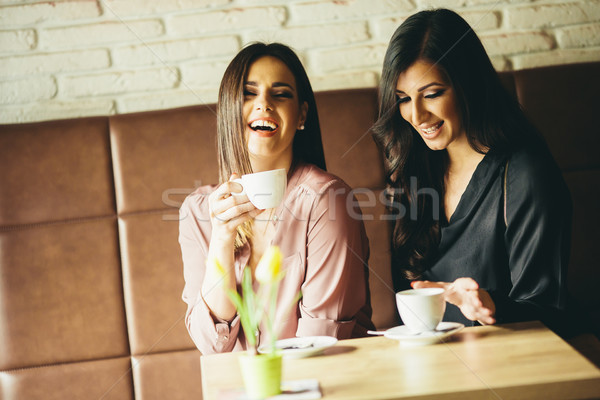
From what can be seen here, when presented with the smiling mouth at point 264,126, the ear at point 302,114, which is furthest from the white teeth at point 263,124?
the ear at point 302,114

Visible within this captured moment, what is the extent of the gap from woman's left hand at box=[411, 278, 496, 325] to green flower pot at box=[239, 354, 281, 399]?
38cm

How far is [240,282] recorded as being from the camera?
1.50 meters

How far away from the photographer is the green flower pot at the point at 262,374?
871mm

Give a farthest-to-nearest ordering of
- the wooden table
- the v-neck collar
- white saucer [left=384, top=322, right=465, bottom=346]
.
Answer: the v-neck collar, white saucer [left=384, top=322, right=465, bottom=346], the wooden table

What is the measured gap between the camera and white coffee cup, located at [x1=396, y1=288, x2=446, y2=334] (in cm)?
108

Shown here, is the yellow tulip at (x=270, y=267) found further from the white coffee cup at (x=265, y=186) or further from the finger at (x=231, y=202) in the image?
the finger at (x=231, y=202)

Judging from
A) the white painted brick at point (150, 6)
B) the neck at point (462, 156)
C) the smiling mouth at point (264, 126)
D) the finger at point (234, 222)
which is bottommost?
the finger at point (234, 222)

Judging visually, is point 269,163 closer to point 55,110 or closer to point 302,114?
point 302,114

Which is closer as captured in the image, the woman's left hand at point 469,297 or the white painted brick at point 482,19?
the woman's left hand at point 469,297

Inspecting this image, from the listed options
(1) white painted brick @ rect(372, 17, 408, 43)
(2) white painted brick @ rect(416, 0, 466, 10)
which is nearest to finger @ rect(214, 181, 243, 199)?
(1) white painted brick @ rect(372, 17, 408, 43)

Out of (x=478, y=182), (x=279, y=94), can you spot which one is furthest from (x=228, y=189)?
(x=478, y=182)

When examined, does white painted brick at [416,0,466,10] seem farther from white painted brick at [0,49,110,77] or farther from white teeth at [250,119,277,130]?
white painted brick at [0,49,110,77]

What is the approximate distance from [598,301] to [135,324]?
1353 millimetres

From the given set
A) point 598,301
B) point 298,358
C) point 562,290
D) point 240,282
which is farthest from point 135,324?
point 598,301
